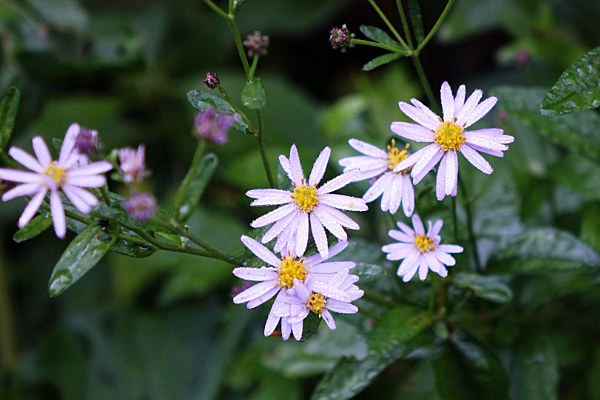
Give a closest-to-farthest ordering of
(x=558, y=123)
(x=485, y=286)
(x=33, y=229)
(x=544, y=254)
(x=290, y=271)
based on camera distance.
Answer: (x=33, y=229) < (x=290, y=271) < (x=485, y=286) < (x=544, y=254) < (x=558, y=123)

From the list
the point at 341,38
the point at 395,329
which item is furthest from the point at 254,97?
the point at 395,329

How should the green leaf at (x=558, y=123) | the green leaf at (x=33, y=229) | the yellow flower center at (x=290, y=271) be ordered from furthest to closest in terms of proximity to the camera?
the green leaf at (x=558, y=123)
the yellow flower center at (x=290, y=271)
the green leaf at (x=33, y=229)

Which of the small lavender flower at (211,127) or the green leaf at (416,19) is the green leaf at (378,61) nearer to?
→ the green leaf at (416,19)

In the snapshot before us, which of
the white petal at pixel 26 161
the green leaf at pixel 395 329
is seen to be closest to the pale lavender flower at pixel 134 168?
the white petal at pixel 26 161

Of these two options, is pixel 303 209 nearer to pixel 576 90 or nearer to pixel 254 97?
pixel 254 97

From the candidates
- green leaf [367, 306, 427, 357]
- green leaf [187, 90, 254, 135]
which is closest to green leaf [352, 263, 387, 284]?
green leaf [367, 306, 427, 357]

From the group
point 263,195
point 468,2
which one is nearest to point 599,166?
point 263,195
